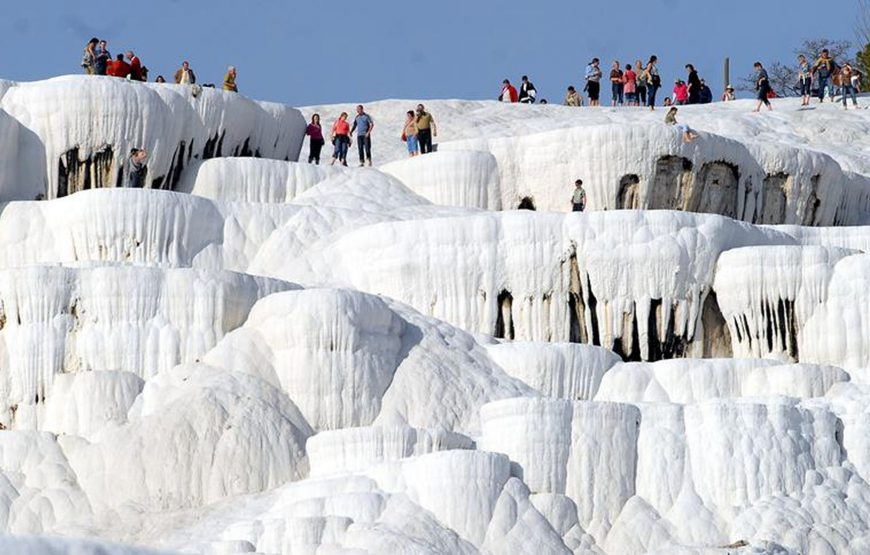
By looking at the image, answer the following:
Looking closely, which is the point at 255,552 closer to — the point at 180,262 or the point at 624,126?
the point at 180,262

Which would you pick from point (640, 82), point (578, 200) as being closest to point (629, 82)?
point (640, 82)

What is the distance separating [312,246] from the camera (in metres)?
28.1

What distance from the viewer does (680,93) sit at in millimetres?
41625

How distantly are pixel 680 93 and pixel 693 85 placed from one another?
0.34m

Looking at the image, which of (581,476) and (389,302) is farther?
(389,302)

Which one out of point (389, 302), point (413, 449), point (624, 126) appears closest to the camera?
point (413, 449)

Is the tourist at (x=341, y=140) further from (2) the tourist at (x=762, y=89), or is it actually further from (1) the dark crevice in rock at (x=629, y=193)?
(2) the tourist at (x=762, y=89)

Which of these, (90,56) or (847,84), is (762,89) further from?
(90,56)

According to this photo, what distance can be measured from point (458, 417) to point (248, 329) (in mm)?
2880

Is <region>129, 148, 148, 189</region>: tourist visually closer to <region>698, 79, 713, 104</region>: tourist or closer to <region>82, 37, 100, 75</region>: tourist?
<region>82, 37, 100, 75</region>: tourist

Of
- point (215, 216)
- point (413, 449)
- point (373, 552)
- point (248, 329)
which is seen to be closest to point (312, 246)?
point (215, 216)

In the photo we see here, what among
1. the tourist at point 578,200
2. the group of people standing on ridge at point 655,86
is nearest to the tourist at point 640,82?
the group of people standing on ridge at point 655,86

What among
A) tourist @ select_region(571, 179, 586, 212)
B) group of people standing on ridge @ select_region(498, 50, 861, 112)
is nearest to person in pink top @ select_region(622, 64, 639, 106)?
group of people standing on ridge @ select_region(498, 50, 861, 112)

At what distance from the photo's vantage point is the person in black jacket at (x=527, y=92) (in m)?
41.3
